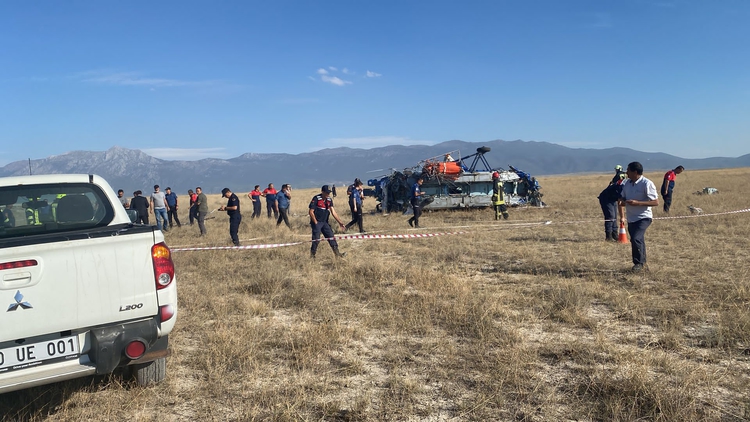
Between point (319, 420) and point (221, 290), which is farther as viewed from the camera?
point (221, 290)

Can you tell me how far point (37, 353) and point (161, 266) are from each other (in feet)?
3.00

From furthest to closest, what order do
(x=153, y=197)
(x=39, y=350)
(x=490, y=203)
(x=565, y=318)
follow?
(x=490, y=203) → (x=153, y=197) → (x=565, y=318) → (x=39, y=350)

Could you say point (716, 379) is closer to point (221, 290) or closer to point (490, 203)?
point (221, 290)

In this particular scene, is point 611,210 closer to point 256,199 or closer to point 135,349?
point 135,349

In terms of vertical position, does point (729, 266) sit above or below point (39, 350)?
below

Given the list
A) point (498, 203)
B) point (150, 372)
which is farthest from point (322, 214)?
point (498, 203)

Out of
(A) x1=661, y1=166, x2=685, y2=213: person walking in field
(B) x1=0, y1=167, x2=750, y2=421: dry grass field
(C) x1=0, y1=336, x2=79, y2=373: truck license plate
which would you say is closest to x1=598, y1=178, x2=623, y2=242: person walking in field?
(B) x1=0, y1=167, x2=750, y2=421: dry grass field

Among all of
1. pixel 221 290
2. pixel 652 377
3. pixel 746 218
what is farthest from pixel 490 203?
pixel 652 377

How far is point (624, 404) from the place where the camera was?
3318mm

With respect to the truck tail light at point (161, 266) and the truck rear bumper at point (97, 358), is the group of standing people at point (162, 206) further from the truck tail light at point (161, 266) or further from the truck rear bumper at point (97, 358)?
the truck rear bumper at point (97, 358)

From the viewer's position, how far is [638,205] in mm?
7047

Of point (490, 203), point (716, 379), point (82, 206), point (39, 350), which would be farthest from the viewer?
point (490, 203)

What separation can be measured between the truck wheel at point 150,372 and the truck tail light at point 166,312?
60 centimetres

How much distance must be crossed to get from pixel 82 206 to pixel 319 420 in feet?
9.18
